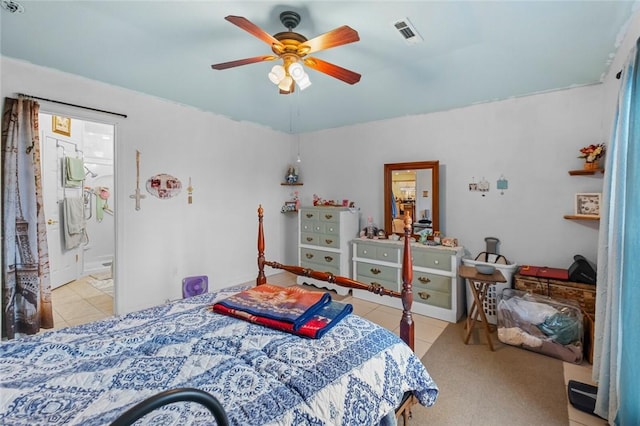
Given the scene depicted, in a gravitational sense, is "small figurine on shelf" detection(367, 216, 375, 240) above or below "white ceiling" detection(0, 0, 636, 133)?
below

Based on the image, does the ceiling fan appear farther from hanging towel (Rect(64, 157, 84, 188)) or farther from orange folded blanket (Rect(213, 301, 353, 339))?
hanging towel (Rect(64, 157, 84, 188))

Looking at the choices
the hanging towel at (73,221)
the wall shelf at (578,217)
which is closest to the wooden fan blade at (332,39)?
the wall shelf at (578,217)

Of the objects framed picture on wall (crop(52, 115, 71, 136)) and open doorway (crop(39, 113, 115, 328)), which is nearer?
open doorway (crop(39, 113, 115, 328))

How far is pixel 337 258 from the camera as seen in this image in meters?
4.06

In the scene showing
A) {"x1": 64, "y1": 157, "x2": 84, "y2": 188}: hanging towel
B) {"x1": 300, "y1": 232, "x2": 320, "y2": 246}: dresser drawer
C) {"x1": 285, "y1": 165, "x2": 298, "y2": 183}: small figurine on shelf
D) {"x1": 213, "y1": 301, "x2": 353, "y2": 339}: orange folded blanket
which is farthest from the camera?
{"x1": 285, "y1": 165, "x2": 298, "y2": 183}: small figurine on shelf

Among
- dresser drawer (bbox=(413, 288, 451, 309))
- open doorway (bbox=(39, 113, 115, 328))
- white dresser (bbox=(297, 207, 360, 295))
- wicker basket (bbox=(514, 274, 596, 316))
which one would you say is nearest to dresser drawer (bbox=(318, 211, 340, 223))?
white dresser (bbox=(297, 207, 360, 295))

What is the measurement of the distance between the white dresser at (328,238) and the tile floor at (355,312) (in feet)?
1.49

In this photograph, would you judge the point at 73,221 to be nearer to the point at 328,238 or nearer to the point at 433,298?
the point at 328,238

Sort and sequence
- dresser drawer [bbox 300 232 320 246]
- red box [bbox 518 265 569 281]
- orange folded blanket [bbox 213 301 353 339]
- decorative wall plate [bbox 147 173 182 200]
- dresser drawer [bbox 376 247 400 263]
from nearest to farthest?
orange folded blanket [bbox 213 301 353 339]
red box [bbox 518 265 569 281]
decorative wall plate [bbox 147 173 182 200]
dresser drawer [bbox 376 247 400 263]
dresser drawer [bbox 300 232 320 246]

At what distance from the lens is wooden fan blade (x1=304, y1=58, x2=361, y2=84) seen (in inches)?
76.8

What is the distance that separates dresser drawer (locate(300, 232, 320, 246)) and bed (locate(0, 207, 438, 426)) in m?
2.64

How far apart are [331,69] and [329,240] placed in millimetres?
2556

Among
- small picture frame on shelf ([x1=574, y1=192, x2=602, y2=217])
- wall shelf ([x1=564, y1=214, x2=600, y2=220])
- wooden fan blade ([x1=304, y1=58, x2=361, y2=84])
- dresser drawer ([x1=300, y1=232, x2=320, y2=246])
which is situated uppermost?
wooden fan blade ([x1=304, y1=58, x2=361, y2=84])

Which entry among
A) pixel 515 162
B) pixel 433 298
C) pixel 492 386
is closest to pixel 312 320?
pixel 492 386
